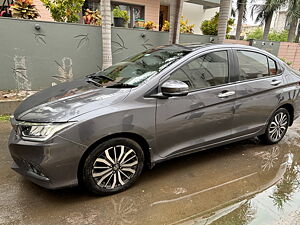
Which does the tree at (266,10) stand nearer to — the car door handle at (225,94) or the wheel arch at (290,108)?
the wheel arch at (290,108)

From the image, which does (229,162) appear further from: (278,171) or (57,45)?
(57,45)

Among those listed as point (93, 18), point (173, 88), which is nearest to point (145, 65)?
point (173, 88)

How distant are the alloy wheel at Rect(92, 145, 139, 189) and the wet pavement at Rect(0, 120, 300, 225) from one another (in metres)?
0.18

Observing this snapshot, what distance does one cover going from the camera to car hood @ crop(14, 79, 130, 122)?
2.26 m

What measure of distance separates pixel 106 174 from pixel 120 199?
32cm

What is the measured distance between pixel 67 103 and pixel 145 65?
3.82 feet

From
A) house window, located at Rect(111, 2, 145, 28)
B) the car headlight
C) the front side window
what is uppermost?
house window, located at Rect(111, 2, 145, 28)

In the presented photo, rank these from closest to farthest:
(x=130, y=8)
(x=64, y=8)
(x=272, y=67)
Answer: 1. (x=272, y=67)
2. (x=64, y=8)
3. (x=130, y=8)

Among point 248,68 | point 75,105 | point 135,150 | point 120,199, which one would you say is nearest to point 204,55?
point 248,68

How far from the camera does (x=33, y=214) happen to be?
226cm

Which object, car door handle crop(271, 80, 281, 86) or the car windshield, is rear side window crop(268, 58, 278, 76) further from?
the car windshield

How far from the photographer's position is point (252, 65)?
11.2 ft

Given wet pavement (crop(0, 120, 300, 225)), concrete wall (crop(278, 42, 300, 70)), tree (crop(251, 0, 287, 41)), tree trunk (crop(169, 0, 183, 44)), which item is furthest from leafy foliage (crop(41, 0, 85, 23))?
tree (crop(251, 0, 287, 41))

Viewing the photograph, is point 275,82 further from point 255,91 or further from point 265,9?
point 265,9
